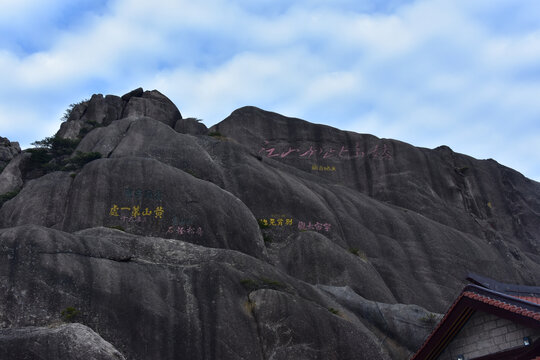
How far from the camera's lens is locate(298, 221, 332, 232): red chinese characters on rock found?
44312 millimetres

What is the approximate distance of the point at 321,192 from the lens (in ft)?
163

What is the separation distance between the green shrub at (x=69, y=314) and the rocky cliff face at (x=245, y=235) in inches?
4.6

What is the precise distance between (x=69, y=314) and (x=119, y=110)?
1332 inches

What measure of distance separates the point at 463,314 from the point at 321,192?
28507 mm

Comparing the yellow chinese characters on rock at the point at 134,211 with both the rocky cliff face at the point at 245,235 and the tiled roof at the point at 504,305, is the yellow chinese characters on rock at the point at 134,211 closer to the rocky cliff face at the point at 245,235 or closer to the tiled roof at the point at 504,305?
the rocky cliff face at the point at 245,235

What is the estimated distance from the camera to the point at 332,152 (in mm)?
59031

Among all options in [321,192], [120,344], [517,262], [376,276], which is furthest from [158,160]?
[517,262]

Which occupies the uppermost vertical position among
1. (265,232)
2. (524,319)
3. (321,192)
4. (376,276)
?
(321,192)

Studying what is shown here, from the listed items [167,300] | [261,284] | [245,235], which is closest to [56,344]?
[167,300]

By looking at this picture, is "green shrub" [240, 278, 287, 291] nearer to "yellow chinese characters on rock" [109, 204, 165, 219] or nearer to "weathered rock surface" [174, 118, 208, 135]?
"yellow chinese characters on rock" [109, 204, 165, 219]

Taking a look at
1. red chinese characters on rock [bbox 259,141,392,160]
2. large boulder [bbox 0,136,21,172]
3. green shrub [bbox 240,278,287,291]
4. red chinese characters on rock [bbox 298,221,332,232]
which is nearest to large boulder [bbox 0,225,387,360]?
green shrub [bbox 240,278,287,291]

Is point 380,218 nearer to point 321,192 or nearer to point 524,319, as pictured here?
point 321,192

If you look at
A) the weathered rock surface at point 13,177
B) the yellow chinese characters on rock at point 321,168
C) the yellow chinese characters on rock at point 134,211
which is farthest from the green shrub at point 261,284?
the yellow chinese characters on rock at point 321,168

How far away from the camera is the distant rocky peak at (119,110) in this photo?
53959mm
